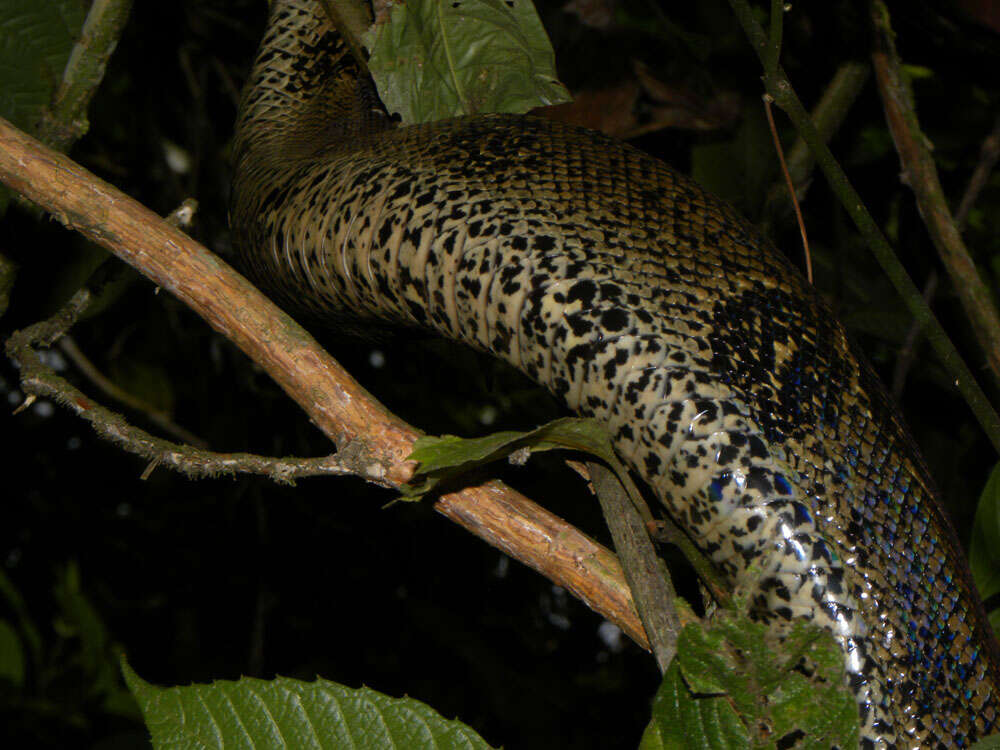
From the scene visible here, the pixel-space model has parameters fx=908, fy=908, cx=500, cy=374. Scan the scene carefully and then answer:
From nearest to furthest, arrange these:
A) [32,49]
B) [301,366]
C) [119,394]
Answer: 1. [301,366]
2. [32,49]
3. [119,394]

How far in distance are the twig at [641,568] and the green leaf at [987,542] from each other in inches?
20.0

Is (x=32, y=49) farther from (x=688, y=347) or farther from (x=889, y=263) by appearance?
(x=889, y=263)

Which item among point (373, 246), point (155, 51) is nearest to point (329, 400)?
point (373, 246)

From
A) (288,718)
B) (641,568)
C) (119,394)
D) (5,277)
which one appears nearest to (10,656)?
(119,394)

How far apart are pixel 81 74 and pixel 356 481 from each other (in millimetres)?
1333

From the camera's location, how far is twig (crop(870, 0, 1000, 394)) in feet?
5.16

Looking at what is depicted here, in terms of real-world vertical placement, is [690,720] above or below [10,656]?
above

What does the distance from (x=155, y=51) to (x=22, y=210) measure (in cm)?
112

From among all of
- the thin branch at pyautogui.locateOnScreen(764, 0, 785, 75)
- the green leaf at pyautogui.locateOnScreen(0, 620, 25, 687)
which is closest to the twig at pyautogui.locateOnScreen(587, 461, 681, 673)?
the thin branch at pyautogui.locateOnScreen(764, 0, 785, 75)

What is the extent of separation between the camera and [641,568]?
846 mm

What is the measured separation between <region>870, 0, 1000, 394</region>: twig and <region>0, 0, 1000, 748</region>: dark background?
0.15 metres

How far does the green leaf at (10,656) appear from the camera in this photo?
2510 millimetres

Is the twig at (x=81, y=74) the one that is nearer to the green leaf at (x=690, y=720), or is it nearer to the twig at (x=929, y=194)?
the green leaf at (x=690, y=720)

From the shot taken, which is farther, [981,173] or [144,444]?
[981,173]
